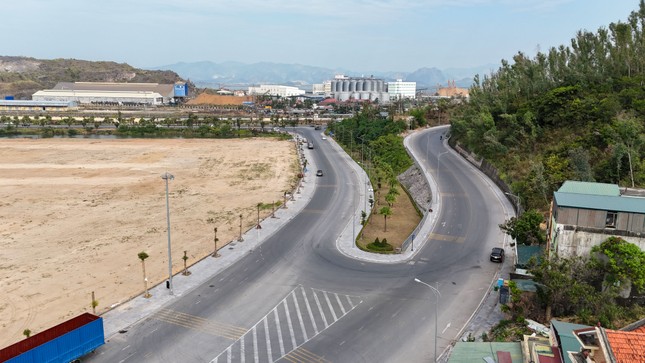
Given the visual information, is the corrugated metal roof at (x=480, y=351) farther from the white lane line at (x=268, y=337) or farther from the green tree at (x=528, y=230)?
the green tree at (x=528, y=230)

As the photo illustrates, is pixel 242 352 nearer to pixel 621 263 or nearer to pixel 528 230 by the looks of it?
pixel 621 263

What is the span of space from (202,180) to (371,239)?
42.4 metres

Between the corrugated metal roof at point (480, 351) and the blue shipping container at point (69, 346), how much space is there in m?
20.8

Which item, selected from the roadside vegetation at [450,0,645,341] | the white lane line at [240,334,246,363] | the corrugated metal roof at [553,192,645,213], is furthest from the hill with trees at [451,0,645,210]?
the white lane line at [240,334,246,363]

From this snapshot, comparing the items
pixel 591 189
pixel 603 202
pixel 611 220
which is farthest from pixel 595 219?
pixel 591 189

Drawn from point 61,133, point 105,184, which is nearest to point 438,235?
point 105,184

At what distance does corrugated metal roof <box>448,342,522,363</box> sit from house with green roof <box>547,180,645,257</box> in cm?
1292

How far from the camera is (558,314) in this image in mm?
31828

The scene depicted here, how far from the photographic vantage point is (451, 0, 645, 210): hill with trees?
54188mm

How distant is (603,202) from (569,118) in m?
39.4

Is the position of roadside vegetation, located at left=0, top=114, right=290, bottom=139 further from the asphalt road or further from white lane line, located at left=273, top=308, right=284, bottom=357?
white lane line, located at left=273, top=308, right=284, bottom=357

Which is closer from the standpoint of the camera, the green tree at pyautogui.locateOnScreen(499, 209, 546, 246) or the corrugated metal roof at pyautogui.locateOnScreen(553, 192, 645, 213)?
the corrugated metal roof at pyautogui.locateOnScreen(553, 192, 645, 213)

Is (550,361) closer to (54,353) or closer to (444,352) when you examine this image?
(444,352)

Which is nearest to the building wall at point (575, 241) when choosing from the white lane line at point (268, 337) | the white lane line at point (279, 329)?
the white lane line at point (279, 329)
